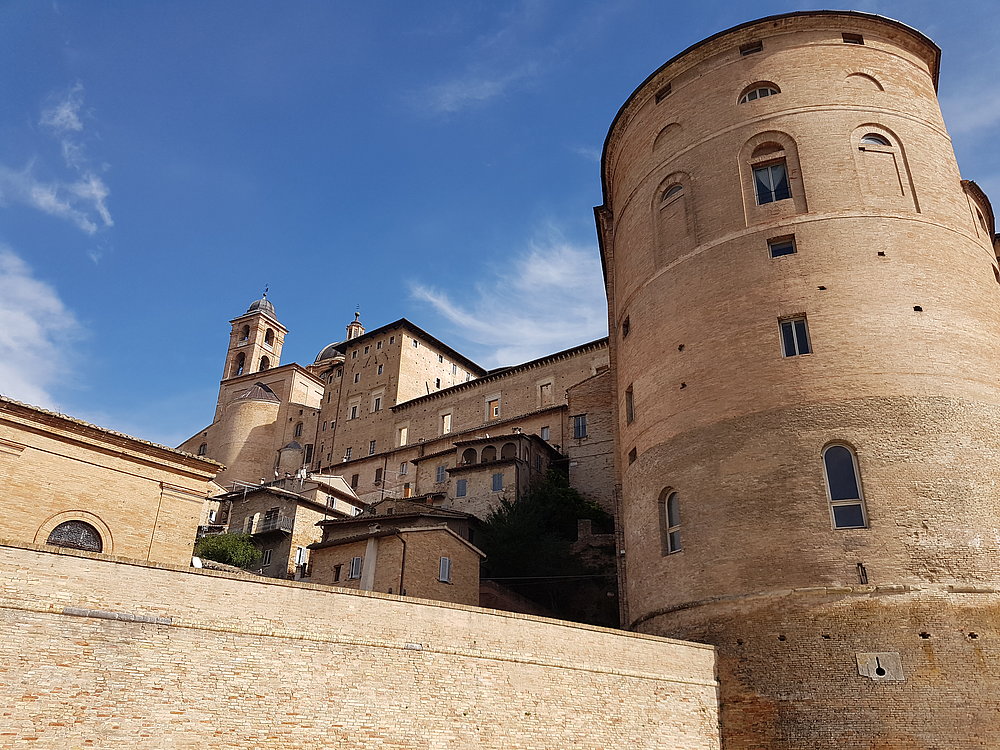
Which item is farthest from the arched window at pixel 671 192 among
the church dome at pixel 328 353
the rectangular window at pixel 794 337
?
the church dome at pixel 328 353

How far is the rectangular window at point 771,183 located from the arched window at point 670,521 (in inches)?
282

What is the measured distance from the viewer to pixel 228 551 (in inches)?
1150

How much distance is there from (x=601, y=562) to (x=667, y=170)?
44.5ft

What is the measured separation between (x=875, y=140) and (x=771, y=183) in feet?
8.87

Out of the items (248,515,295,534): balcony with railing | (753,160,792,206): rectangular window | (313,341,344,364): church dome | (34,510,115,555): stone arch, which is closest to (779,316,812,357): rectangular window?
(753,160,792,206): rectangular window

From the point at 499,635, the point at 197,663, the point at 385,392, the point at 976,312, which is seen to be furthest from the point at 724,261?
the point at 385,392

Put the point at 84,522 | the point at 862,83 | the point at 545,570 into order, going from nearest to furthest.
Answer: the point at 84,522 → the point at 862,83 → the point at 545,570

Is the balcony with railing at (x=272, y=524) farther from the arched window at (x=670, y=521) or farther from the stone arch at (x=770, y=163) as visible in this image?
the stone arch at (x=770, y=163)

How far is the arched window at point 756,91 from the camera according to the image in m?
20.3

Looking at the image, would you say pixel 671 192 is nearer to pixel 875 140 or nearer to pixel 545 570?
pixel 875 140

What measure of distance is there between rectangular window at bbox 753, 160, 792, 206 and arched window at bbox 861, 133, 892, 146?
2.00 m

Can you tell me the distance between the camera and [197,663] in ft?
35.7

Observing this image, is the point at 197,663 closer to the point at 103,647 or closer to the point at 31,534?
the point at 103,647

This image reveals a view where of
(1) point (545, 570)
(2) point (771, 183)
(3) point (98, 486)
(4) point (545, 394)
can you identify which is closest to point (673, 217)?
(2) point (771, 183)
